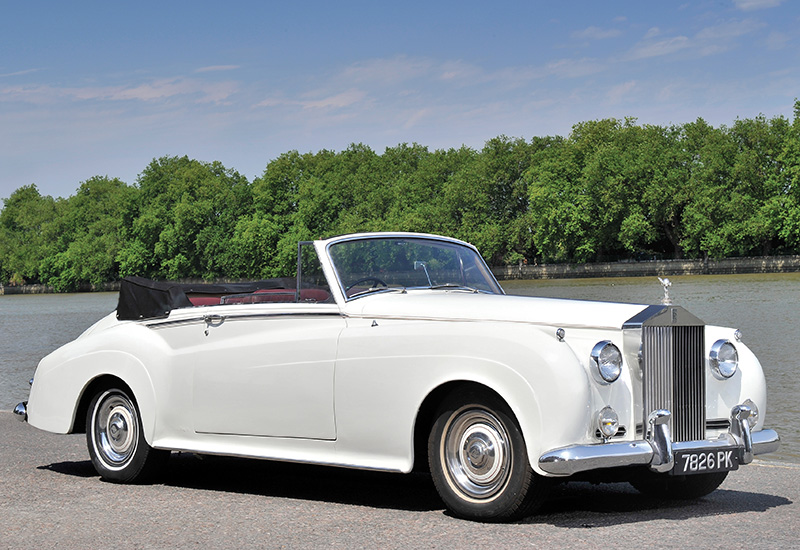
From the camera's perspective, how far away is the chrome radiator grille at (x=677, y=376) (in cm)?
586

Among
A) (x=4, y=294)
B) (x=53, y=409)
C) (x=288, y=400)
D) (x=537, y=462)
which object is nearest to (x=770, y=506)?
(x=537, y=462)

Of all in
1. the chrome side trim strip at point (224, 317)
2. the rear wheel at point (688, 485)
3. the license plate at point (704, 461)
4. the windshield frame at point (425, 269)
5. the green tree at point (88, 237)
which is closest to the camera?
the license plate at point (704, 461)

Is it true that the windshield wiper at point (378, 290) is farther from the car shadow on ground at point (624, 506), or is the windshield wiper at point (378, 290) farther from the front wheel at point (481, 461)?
the car shadow on ground at point (624, 506)

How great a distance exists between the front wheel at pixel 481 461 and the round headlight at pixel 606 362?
542mm

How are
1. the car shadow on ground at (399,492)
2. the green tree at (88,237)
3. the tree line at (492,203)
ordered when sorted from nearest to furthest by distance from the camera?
the car shadow on ground at (399,492), the tree line at (492,203), the green tree at (88,237)

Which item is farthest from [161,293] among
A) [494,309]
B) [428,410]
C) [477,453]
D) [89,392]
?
[477,453]

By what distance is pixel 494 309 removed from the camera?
237 inches

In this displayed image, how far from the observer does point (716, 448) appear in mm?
5902

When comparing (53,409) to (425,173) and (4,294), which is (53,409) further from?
(4,294)

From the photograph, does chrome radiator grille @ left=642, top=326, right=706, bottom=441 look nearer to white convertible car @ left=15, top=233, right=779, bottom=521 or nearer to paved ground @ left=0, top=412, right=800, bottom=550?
white convertible car @ left=15, top=233, right=779, bottom=521

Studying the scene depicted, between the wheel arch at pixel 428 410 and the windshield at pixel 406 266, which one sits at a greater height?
the windshield at pixel 406 266

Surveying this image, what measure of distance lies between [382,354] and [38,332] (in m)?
36.5

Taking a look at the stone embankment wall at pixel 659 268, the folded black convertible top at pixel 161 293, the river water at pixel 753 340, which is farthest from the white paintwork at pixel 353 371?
the stone embankment wall at pixel 659 268

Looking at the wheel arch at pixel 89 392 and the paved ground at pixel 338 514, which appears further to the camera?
the wheel arch at pixel 89 392
